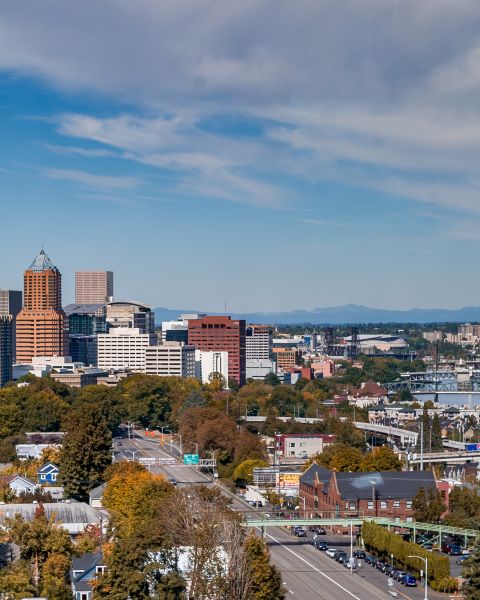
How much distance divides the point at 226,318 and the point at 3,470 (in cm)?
7940

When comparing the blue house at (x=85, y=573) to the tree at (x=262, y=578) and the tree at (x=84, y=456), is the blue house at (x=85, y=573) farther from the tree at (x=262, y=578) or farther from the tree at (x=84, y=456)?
the tree at (x=84, y=456)

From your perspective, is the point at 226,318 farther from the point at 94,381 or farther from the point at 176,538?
the point at 176,538

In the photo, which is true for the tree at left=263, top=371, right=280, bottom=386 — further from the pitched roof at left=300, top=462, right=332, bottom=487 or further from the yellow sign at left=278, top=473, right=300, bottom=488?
the pitched roof at left=300, top=462, right=332, bottom=487

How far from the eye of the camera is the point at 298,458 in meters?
64.1

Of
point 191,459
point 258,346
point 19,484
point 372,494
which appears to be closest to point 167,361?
point 258,346

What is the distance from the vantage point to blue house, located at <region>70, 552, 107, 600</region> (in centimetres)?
2984

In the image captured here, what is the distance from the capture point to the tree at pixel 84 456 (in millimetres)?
48156

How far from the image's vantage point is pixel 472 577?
95.9 feet

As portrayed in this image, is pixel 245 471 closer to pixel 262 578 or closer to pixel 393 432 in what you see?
pixel 262 578

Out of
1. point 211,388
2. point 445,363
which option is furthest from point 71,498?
point 445,363

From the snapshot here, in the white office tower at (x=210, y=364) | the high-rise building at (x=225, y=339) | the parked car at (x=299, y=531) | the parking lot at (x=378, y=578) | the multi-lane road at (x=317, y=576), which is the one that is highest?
the high-rise building at (x=225, y=339)

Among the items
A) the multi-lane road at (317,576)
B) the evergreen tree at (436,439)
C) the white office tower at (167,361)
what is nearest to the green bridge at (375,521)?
the multi-lane road at (317,576)

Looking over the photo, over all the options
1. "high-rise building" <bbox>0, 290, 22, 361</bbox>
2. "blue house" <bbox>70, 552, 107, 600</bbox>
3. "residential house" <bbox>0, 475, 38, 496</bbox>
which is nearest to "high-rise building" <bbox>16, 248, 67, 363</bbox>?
"high-rise building" <bbox>0, 290, 22, 361</bbox>

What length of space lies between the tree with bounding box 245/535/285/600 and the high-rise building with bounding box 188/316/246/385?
308 feet
